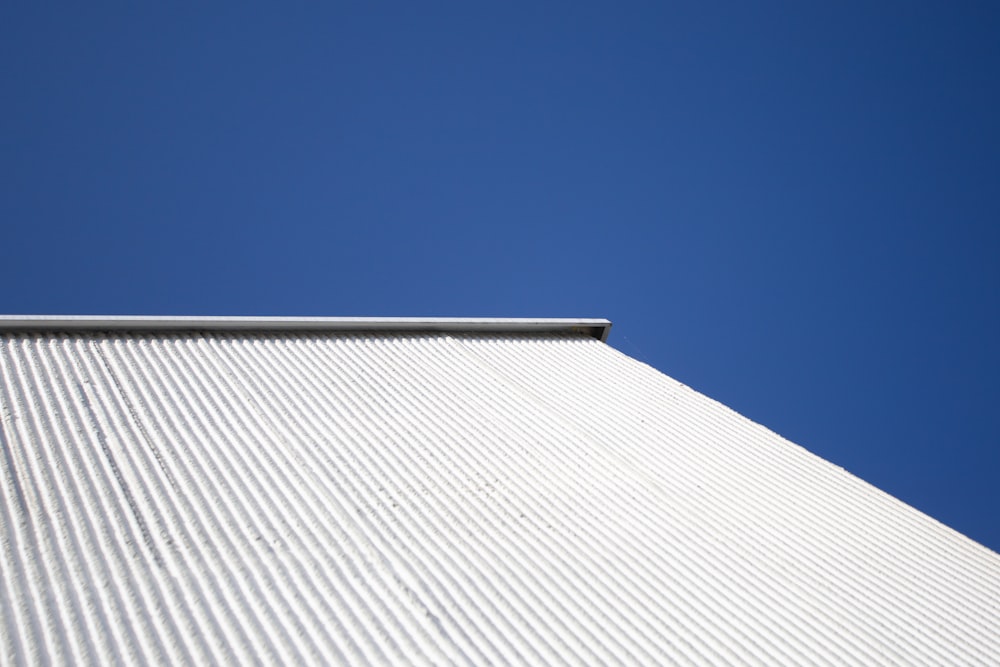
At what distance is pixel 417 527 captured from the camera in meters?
4.24

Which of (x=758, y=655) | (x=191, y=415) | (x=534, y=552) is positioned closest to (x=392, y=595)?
(x=534, y=552)

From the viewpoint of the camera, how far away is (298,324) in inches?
279

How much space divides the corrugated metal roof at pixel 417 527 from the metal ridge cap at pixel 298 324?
84mm

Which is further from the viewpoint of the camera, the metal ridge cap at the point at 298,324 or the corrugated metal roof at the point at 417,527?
the metal ridge cap at the point at 298,324

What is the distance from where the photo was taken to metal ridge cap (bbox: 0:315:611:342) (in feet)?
19.8

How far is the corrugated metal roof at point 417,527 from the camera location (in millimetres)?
3336

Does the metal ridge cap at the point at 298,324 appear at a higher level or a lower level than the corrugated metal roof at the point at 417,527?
higher

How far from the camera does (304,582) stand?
3.58 meters

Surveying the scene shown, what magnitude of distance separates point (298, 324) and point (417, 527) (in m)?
3.30

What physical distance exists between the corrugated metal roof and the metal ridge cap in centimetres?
8

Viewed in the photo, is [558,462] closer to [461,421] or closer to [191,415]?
[461,421]

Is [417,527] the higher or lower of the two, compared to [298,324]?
lower

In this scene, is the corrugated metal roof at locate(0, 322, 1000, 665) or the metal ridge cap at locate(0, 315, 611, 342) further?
the metal ridge cap at locate(0, 315, 611, 342)

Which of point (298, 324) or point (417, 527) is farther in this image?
point (298, 324)
